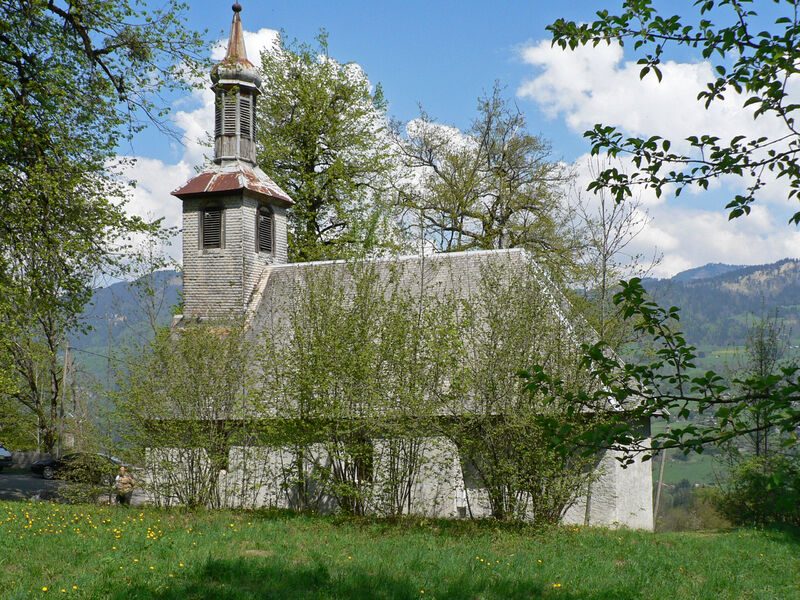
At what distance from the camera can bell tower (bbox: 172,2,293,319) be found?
21500 mm

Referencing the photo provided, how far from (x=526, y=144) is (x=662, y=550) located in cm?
1978

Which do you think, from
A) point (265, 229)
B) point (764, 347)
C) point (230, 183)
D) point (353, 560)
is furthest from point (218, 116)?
point (764, 347)

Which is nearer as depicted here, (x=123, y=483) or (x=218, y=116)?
(x=123, y=483)

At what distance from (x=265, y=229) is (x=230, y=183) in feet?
6.03

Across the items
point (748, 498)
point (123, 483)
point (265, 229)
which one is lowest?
point (748, 498)

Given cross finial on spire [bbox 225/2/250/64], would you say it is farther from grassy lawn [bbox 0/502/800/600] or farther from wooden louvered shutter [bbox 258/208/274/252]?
grassy lawn [bbox 0/502/800/600]

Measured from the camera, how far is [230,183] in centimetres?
2173

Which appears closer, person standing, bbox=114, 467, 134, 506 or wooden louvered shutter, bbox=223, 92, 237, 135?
person standing, bbox=114, 467, 134, 506

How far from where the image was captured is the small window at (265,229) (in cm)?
2247

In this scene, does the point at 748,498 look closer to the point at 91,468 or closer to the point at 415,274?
the point at 415,274

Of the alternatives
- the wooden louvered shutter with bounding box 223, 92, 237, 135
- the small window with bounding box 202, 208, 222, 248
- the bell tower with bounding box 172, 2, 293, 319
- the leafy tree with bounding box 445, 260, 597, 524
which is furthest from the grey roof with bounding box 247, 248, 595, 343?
the wooden louvered shutter with bounding box 223, 92, 237, 135

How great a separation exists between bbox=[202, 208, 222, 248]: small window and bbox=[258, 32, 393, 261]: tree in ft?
22.4

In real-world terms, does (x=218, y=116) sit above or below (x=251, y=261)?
above

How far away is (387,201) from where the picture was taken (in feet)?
97.6
